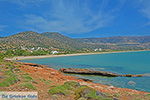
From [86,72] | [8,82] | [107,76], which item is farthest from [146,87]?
[8,82]

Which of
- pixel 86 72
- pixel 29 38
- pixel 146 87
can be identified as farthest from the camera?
pixel 29 38

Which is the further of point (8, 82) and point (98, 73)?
point (98, 73)

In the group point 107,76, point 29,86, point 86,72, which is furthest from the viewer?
point 86,72

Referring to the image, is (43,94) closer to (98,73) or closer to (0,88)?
(0,88)

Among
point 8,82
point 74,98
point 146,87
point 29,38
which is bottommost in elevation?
point 146,87

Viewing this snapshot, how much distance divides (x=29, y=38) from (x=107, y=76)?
164430 mm

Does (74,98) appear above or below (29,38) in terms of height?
below

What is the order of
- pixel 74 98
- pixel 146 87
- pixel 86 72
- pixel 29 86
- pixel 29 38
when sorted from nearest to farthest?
pixel 74 98
pixel 29 86
pixel 146 87
pixel 86 72
pixel 29 38

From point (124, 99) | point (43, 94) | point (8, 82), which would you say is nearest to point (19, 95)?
point (43, 94)

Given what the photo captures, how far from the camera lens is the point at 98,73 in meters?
32.4

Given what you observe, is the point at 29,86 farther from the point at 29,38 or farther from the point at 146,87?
the point at 29,38

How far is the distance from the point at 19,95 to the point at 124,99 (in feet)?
25.8

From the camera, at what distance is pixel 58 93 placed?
11742 millimetres

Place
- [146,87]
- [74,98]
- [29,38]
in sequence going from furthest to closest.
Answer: [29,38], [146,87], [74,98]
